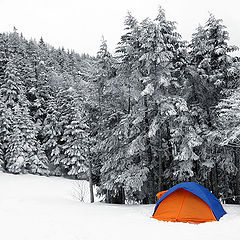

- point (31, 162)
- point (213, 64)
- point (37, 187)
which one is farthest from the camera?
point (31, 162)

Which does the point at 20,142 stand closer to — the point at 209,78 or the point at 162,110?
the point at 162,110

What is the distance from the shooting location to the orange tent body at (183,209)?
9.23m

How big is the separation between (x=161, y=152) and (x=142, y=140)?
145 cm

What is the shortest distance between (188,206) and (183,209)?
25 centimetres

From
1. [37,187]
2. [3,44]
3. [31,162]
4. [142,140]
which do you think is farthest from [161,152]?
[3,44]

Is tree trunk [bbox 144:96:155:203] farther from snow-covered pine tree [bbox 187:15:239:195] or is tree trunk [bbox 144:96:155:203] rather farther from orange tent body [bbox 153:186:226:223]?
orange tent body [bbox 153:186:226:223]

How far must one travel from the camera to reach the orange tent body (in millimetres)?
9227

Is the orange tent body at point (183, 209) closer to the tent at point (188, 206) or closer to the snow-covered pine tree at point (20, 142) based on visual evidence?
the tent at point (188, 206)

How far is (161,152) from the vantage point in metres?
13.4

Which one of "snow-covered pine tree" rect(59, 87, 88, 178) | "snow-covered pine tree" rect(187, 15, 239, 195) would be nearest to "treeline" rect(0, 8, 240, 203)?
"snow-covered pine tree" rect(187, 15, 239, 195)

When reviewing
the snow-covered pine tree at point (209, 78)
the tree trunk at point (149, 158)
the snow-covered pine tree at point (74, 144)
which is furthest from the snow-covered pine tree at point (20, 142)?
the snow-covered pine tree at point (209, 78)

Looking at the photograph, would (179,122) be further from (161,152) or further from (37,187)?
(37,187)

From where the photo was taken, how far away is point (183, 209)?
370 inches

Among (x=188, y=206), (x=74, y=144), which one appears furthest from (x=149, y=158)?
(x=74, y=144)
